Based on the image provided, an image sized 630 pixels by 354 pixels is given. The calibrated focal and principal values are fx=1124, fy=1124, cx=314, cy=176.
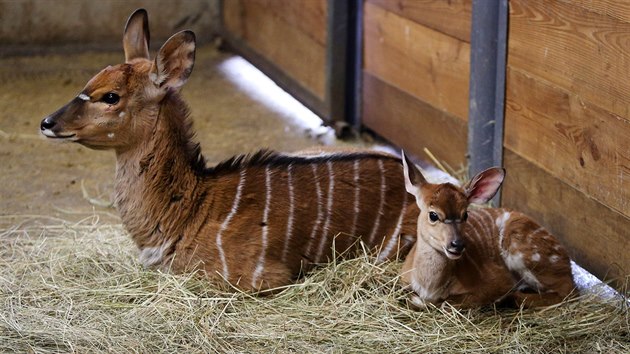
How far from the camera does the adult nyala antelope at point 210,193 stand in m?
4.26

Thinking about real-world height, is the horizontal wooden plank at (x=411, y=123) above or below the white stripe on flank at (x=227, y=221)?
below

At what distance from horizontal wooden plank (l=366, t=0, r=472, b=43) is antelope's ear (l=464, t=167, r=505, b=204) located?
1553 millimetres

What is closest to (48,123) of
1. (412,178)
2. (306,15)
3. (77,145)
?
(412,178)

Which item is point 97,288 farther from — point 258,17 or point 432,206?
point 258,17

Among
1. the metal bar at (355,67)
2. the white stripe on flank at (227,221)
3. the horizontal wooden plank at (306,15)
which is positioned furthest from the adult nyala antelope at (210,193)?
the horizontal wooden plank at (306,15)

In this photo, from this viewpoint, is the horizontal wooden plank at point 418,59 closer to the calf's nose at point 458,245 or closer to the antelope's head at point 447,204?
the antelope's head at point 447,204

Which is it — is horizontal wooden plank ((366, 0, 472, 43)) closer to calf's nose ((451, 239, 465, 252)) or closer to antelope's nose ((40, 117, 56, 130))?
calf's nose ((451, 239, 465, 252))

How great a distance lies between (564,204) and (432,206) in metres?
1.03

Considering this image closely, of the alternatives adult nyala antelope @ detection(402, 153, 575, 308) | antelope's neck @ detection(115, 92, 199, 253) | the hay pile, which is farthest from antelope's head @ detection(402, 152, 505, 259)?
antelope's neck @ detection(115, 92, 199, 253)

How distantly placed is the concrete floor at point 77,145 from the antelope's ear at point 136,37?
1.19 m

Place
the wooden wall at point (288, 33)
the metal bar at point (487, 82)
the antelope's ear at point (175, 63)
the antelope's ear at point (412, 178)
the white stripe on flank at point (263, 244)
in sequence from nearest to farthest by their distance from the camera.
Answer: the antelope's ear at point (412, 178), the white stripe on flank at point (263, 244), the antelope's ear at point (175, 63), the metal bar at point (487, 82), the wooden wall at point (288, 33)

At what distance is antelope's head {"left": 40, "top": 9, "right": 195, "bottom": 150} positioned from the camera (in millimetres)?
4289

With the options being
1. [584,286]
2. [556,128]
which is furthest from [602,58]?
[584,286]

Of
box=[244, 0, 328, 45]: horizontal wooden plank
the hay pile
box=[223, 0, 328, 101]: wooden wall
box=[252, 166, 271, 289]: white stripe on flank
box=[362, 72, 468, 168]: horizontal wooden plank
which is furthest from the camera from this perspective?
box=[223, 0, 328, 101]: wooden wall
